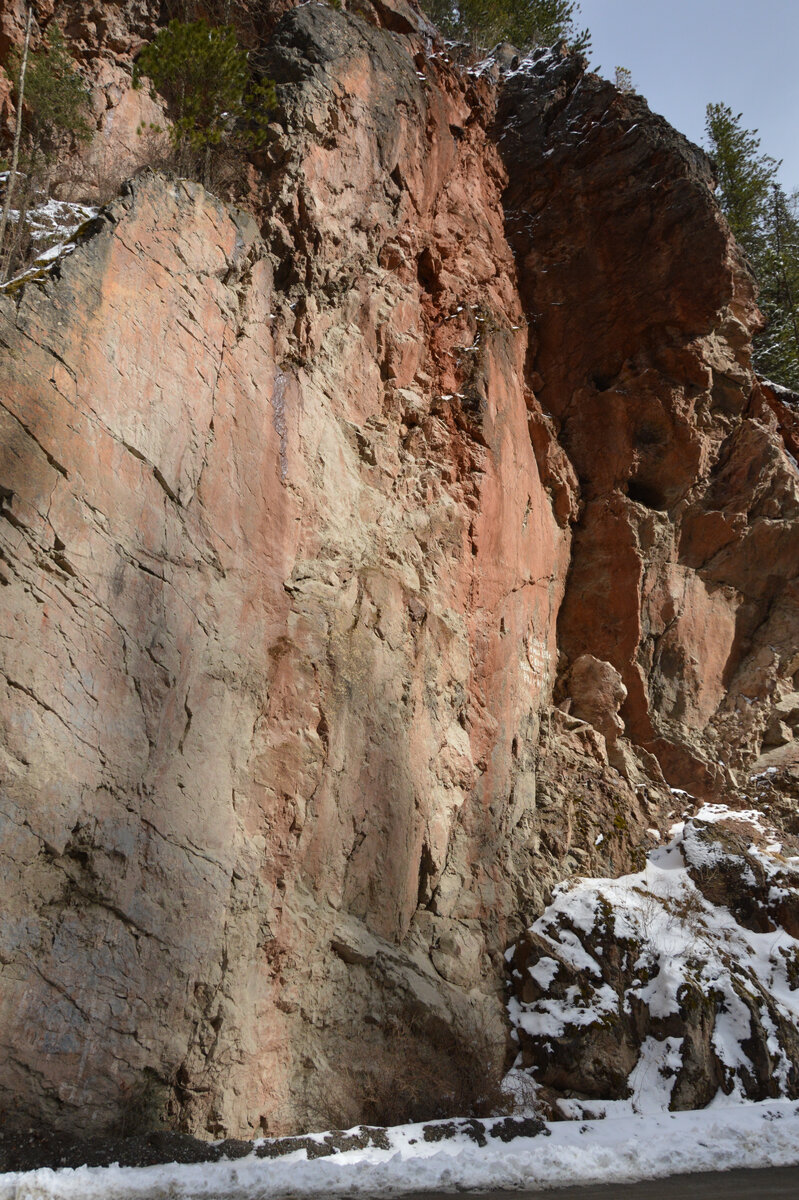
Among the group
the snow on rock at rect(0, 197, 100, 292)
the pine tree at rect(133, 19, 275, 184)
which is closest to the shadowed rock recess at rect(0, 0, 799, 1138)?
the pine tree at rect(133, 19, 275, 184)

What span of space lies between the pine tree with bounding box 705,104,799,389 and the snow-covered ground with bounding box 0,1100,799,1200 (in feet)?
70.6

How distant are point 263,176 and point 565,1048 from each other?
40.5 feet

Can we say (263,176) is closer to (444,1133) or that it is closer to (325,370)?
(325,370)

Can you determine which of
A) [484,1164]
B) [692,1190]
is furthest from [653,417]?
[484,1164]

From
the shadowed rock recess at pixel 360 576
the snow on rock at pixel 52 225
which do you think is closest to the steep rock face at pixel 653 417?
the shadowed rock recess at pixel 360 576

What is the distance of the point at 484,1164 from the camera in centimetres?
773

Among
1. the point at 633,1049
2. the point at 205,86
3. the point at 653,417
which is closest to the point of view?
the point at 633,1049

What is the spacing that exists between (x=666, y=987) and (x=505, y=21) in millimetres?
24976

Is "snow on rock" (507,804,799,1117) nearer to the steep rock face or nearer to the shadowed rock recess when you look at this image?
the shadowed rock recess

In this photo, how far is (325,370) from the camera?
11117mm

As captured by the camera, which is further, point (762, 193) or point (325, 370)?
point (762, 193)

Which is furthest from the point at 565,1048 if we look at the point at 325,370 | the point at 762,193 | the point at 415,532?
the point at 762,193

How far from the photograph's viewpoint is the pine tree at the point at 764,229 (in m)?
25.7

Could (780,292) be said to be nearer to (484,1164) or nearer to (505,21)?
(505,21)
